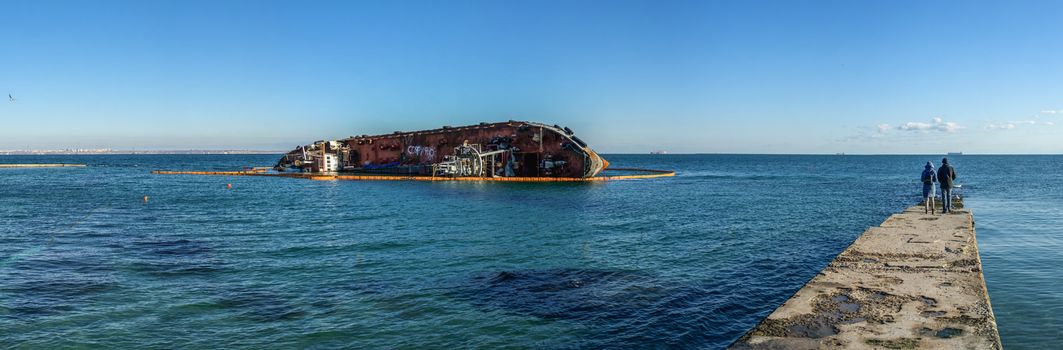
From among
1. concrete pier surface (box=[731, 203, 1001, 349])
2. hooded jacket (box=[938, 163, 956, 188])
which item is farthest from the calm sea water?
hooded jacket (box=[938, 163, 956, 188])

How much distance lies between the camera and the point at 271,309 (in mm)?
13922

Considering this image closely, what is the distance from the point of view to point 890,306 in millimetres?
10344

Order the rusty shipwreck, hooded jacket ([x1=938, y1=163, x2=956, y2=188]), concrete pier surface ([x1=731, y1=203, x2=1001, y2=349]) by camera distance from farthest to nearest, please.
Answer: the rusty shipwreck → hooded jacket ([x1=938, y1=163, x2=956, y2=188]) → concrete pier surface ([x1=731, y1=203, x2=1001, y2=349])

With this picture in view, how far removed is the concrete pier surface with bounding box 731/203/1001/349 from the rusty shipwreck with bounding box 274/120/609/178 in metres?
50.1

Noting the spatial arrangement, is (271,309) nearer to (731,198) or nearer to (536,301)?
(536,301)

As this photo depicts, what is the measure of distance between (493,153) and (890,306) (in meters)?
59.0

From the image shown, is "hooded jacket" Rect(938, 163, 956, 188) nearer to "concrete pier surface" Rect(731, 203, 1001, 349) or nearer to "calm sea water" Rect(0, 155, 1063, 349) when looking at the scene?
"calm sea water" Rect(0, 155, 1063, 349)

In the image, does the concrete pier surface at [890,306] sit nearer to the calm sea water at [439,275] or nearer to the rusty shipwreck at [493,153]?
A: the calm sea water at [439,275]

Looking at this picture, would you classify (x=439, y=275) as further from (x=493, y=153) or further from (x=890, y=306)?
(x=493, y=153)

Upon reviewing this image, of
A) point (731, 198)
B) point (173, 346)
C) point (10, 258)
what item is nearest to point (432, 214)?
point (10, 258)

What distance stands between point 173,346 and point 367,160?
80769 millimetres

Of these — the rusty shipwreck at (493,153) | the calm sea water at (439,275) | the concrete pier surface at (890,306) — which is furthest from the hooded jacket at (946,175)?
the rusty shipwreck at (493,153)

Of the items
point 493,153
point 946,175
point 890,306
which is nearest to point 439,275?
point 890,306

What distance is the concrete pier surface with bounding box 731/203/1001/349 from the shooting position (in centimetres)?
860
